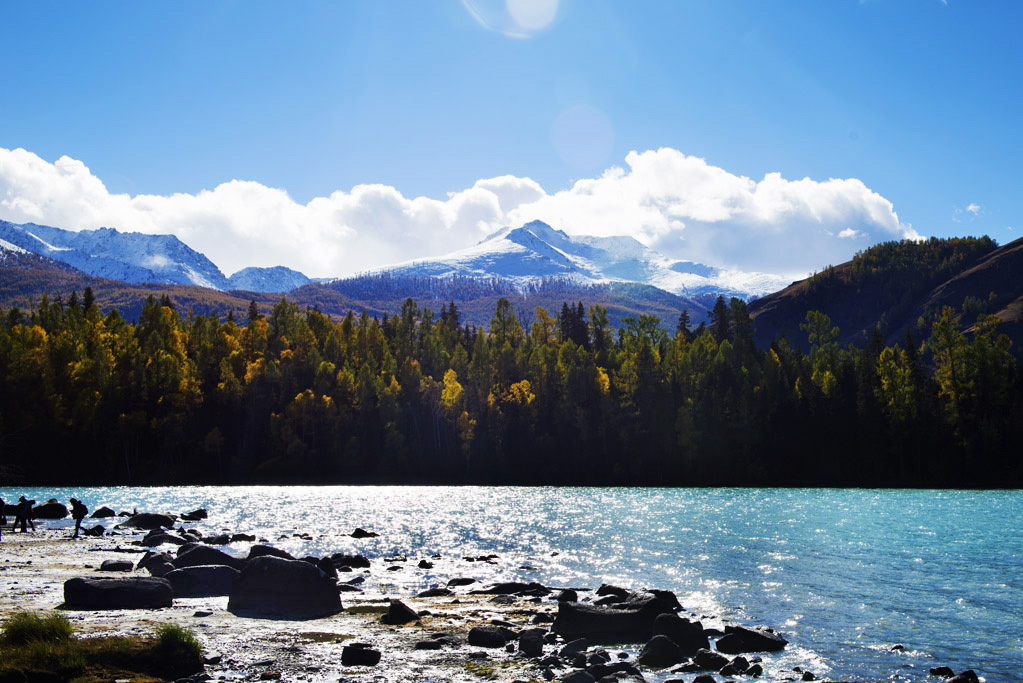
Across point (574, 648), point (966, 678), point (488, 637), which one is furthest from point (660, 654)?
point (966, 678)

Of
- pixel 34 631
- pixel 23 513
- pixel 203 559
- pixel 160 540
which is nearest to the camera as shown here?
pixel 34 631

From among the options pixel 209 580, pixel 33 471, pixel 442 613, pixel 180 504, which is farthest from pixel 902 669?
pixel 33 471

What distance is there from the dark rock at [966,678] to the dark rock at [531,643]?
40.1 ft

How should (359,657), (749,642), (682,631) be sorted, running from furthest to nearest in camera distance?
(682,631) < (749,642) < (359,657)

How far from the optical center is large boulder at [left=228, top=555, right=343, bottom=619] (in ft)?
101

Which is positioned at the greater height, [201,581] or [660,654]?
[201,581]

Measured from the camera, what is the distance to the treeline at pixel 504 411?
113750mm

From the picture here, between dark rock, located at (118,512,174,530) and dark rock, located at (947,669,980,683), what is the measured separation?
55852 millimetres

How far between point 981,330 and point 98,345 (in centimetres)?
14557

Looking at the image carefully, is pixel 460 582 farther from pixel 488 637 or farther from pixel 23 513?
pixel 23 513

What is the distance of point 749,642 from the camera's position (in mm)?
26734

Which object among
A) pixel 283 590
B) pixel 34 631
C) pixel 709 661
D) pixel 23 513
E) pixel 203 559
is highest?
pixel 34 631

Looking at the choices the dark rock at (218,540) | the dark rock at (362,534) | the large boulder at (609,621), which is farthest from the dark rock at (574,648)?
the dark rock at (362,534)

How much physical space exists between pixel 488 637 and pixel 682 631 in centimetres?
692
